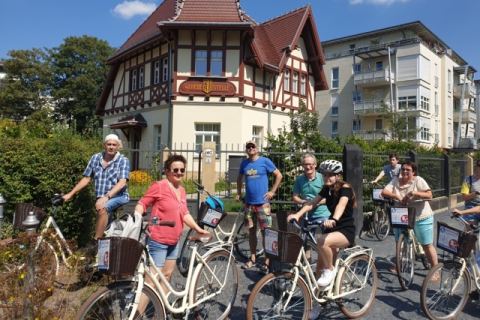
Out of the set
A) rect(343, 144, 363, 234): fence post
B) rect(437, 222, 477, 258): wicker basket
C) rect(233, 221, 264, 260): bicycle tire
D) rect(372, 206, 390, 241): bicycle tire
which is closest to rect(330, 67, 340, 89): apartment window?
rect(372, 206, 390, 241): bicycle tire

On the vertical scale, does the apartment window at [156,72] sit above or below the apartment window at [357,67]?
below

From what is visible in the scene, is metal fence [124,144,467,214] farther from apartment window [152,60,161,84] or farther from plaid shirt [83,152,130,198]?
apartment window [152,60,161,84]

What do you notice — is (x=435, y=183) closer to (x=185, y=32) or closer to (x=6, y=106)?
(x=185, y=32)

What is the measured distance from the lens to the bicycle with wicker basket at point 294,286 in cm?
390

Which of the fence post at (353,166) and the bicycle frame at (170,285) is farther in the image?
the fence post at (353,166)

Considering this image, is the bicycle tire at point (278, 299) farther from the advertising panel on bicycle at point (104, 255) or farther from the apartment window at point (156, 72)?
the apartment window at point (156, 72)

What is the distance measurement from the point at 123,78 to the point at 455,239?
969 inches

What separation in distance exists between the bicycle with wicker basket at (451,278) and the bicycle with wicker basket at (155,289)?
2256 mm

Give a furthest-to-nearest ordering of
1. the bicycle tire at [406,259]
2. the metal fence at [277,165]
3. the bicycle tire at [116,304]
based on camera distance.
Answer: the metal fence at [277,165] → the bicycle tire at [406,259] → the bicycle tire at [116,304]

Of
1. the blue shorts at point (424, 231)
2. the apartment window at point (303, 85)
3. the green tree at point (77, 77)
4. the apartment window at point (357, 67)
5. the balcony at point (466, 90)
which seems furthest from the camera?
the balcony at point (466, 90)

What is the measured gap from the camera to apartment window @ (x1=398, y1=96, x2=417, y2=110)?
133 ft

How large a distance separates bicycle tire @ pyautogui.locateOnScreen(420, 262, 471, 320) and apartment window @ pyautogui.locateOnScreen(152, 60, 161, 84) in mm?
20081

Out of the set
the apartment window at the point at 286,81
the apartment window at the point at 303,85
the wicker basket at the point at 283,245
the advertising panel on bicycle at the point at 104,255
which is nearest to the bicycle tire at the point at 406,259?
the wicker basket at the point at 283,245

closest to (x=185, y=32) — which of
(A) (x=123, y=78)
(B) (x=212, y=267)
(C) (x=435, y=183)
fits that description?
(A) (x=123, y=78)
